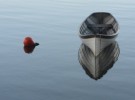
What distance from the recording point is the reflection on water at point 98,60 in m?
34.1

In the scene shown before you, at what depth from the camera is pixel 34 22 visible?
2333 inches

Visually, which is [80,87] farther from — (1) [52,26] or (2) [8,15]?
(2) [8,15]

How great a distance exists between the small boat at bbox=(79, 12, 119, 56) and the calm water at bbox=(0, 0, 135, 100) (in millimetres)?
1912

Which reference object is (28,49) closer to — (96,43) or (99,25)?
(96,43)

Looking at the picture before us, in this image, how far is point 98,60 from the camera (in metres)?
37.2

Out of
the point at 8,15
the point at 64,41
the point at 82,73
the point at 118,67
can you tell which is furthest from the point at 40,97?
the point at 8,15

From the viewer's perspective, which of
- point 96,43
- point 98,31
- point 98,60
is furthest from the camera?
point 98,31

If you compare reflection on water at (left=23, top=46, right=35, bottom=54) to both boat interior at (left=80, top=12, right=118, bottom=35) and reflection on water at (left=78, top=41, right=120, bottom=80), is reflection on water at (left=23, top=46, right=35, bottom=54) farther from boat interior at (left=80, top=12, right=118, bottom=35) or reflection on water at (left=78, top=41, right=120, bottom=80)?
boat interior at (left=80, top=12, right=118, bottom=35)

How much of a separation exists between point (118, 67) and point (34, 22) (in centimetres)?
2650

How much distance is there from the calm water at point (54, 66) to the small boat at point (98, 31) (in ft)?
6.27

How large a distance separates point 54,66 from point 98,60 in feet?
15.5

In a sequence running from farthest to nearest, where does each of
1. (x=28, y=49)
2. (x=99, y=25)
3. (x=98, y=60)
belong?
(x=99, y=25) < (x=28, y=49) < (x=98, y=60)

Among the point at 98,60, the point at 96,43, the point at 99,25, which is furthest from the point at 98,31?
the point at 98,60

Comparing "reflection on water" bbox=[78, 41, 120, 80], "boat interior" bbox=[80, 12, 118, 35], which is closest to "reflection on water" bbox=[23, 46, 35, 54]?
"reflection on water" bbox=[78, 41, 120, 80]
